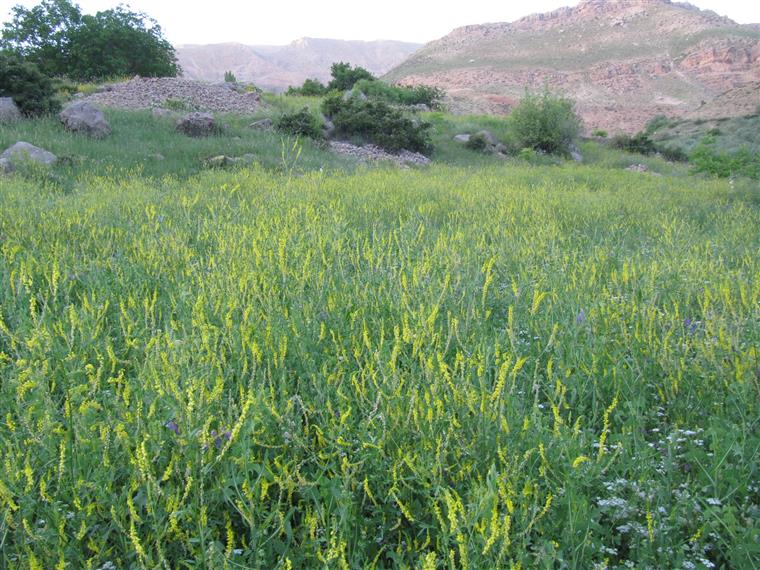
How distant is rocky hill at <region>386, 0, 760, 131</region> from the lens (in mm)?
62250

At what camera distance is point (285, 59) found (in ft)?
510

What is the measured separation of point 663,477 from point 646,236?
15.0 ft

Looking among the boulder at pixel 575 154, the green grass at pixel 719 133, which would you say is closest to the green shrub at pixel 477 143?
the boulder at pixel 575 154

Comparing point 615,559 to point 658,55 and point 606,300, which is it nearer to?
point 606,300

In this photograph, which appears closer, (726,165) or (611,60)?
(726,165)

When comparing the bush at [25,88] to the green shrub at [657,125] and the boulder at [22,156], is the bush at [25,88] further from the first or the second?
the green shrub at [657,125]

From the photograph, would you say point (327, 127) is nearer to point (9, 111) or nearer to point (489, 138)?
point (489, 138)

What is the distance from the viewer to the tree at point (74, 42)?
27844 millimetres

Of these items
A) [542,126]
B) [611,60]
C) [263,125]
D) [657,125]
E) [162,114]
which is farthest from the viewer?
[611,60]

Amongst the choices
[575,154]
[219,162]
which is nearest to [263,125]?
[219,162]

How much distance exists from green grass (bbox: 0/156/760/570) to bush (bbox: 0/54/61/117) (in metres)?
10.00

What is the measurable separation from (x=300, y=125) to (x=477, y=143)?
5.64 m

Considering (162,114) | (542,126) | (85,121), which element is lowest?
(85,121)

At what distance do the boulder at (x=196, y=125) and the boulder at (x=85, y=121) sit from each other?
1.55m
